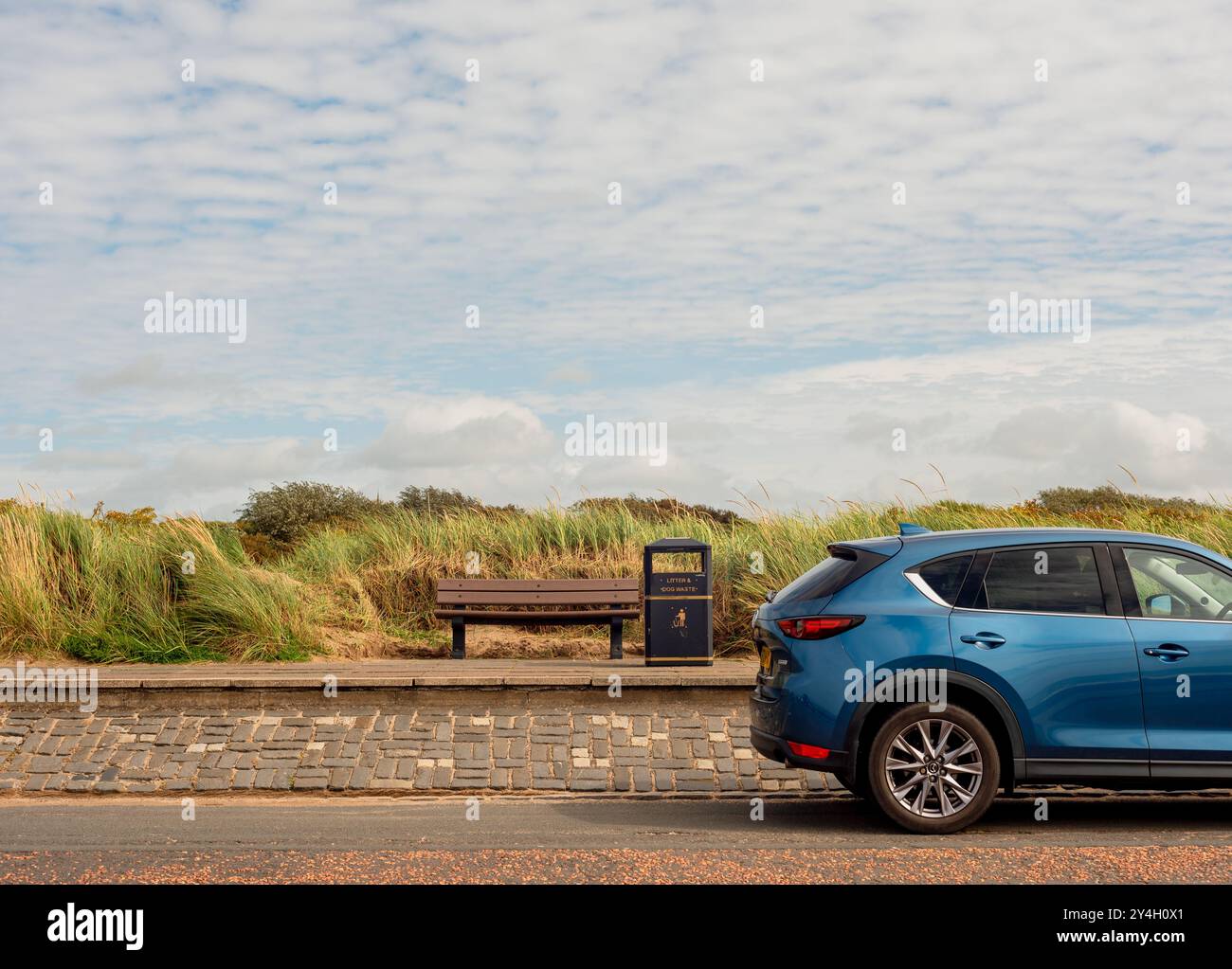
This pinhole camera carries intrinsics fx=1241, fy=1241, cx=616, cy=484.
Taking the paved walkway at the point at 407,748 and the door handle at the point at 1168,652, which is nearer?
the door handle at the point at 1168,652

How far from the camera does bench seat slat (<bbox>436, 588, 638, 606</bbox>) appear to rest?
1370 cm

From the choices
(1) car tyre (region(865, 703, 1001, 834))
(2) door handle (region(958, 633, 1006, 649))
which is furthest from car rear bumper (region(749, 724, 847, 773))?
(2) door handle (region(958, 633, 1006, 649))

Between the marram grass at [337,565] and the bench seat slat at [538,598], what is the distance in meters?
1.40

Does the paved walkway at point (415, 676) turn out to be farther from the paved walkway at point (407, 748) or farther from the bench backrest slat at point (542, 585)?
the bench backrest slat at point (542, 585)

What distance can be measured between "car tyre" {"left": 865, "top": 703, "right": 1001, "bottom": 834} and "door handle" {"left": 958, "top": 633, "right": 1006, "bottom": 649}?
0.42m

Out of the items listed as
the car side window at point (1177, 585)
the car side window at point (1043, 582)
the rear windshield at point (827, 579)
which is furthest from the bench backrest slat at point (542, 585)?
the car side window at point (1177, 585)

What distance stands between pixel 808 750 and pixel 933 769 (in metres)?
0.76

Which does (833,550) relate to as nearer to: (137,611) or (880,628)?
(880,628)

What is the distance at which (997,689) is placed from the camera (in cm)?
754

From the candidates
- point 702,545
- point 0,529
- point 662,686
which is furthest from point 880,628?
point 0,529

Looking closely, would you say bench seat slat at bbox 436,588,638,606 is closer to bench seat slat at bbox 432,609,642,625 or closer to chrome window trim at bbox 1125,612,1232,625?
bench seat slat at bbox 432,609,642,625

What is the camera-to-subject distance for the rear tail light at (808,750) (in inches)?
302

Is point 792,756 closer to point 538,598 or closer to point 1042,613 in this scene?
point 1042,613
